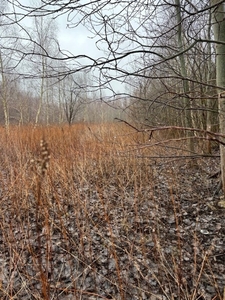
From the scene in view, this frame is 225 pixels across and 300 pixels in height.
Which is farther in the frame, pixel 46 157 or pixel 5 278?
pixel 5 278

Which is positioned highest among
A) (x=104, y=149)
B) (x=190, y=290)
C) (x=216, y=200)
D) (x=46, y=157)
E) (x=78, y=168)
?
(x=46, y=157)

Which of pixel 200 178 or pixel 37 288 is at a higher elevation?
pixel 200 178

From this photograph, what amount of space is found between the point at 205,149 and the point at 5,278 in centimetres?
474

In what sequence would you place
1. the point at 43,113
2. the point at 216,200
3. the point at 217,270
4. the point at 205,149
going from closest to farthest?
the point at 217,270, the point at 216,200, the point at 205,149, the point at 43,113

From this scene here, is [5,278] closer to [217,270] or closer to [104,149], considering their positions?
[217,270]

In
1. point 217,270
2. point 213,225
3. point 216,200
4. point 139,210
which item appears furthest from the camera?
point 216,200

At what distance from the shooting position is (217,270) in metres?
1.57

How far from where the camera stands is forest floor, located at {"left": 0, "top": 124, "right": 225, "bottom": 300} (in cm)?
138

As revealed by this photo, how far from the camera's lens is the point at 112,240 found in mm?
1374

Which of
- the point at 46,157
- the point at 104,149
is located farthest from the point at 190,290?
the point at 104,149

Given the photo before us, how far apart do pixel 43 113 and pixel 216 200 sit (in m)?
24.1

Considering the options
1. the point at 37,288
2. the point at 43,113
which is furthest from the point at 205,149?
the point at 43,113

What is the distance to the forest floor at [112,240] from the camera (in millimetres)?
1382

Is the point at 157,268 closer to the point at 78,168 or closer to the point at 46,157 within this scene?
the point at 46,157
